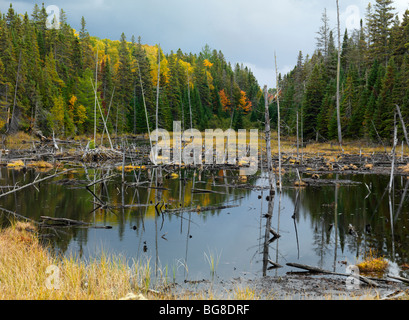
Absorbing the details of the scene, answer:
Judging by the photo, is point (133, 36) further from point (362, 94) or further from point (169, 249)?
point (169, 249)

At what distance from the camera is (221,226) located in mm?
14516

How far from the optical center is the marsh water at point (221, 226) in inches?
415

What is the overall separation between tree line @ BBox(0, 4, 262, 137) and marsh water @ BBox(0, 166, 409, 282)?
51.6ft

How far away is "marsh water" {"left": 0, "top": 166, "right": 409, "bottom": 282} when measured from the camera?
1054 centimetres

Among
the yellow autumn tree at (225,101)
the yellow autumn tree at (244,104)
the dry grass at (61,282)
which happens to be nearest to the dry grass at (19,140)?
the dry grass at (61,282)

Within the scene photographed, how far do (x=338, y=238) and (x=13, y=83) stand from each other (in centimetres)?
5311

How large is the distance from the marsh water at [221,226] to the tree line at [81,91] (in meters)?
15.7

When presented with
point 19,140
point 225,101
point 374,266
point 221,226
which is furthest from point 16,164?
point 225,101

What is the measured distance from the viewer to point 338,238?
12.6 m

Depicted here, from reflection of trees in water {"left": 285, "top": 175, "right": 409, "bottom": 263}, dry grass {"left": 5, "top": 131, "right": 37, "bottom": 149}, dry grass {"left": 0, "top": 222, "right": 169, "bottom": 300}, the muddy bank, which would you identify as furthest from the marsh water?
dry grass {"left": 5, "top": 131, "right": 37, "bottom": 149}

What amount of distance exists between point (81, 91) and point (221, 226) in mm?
56409

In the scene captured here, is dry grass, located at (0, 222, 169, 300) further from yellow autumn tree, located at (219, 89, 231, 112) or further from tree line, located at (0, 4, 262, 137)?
yellow autumn tree, located at (219, 89, 231, 112)

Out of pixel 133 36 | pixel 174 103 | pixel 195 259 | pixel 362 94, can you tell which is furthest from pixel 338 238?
pixel 133 36

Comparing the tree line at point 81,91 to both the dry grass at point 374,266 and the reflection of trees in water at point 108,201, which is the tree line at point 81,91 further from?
the dry grass at point 374,266
